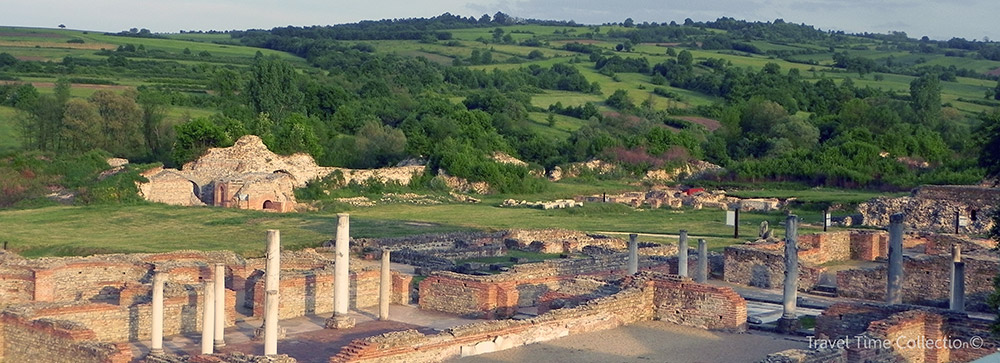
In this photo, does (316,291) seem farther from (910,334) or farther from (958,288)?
(958,288)

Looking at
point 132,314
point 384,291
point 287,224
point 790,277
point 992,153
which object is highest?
point 992,153

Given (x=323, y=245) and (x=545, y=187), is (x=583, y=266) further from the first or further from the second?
(x=545, y=187)

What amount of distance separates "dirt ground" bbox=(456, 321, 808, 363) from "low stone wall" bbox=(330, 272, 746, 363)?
0.18 meters

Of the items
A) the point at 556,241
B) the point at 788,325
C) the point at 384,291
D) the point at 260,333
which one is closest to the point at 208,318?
the point at 260,333

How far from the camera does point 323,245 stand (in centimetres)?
3444

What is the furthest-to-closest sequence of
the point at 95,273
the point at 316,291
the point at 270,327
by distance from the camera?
the point at 95,273, the point at 316,291, the point at 270,327

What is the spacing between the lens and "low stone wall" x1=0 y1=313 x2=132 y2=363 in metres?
17.8

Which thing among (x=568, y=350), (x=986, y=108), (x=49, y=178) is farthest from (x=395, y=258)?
(x=986, y=108)

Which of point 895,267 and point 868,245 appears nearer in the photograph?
point 895,267

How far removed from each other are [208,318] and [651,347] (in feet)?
21.6

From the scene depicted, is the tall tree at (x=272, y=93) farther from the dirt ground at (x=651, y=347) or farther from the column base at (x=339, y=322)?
the dirt ground at (x=651, y=347)

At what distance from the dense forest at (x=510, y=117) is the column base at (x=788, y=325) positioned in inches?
611

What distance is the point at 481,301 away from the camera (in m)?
23.5

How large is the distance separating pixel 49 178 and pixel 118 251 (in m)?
17.0
